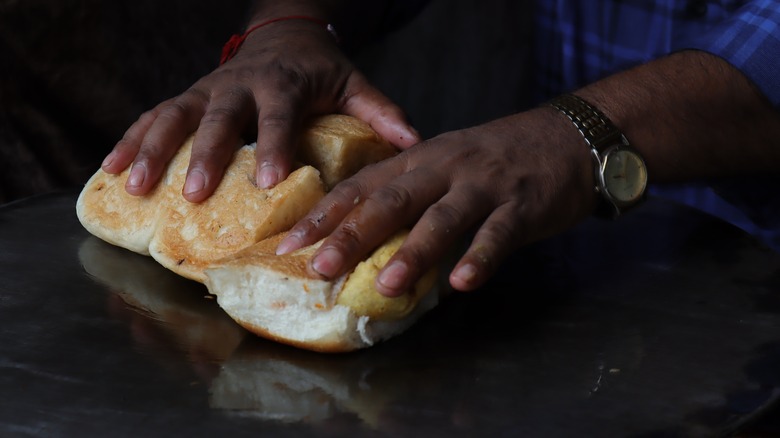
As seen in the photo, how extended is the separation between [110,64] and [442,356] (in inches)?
64.4

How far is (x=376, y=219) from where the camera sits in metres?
1.02

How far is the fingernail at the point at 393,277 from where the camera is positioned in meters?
0.94

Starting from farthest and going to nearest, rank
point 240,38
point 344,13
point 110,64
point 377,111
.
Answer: point 110,64 → point 344,13 → point 240,38 → point 377,111

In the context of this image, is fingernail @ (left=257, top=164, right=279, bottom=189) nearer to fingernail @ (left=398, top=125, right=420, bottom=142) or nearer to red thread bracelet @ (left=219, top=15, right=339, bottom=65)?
fingernail @ (left=398, top=125, right=420, bottom=142)

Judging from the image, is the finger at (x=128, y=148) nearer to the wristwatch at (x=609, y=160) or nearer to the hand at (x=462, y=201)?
the hand at (x=462, y=201)

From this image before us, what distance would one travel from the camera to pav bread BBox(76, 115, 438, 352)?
38.5 inches

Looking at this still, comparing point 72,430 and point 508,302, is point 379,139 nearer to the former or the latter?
point 508,302

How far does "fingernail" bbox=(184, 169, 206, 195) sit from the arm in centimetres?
19

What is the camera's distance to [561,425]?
830mm

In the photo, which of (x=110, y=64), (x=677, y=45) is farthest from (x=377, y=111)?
(x=110, y=64)

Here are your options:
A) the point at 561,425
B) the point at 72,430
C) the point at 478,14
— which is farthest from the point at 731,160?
the point at 478,14

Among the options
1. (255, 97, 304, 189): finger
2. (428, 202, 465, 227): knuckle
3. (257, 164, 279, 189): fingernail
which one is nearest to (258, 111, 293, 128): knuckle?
(255, 97, 304, 189): finger

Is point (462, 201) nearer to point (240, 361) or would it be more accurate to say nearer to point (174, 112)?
point (240, 361)

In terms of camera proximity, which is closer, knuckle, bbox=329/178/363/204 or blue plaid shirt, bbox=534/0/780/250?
knuckle, bbox=329/178/363/204
